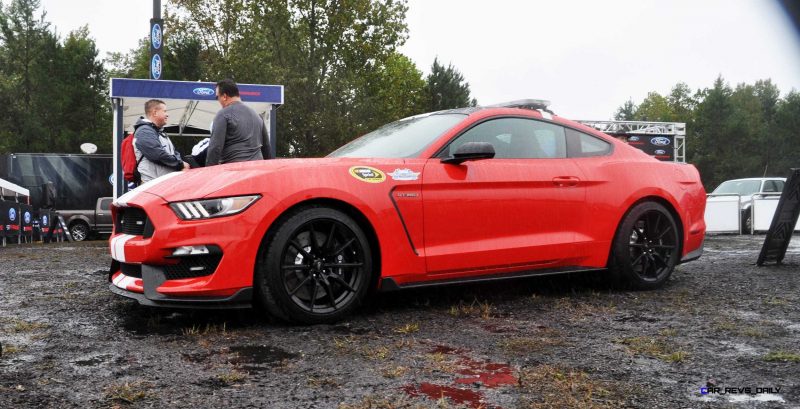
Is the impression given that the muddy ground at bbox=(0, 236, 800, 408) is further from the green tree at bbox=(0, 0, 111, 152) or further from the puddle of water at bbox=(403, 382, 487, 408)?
the green tree at bbox=(0, 0, 111, 152)

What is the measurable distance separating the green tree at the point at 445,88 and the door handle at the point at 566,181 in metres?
47.1

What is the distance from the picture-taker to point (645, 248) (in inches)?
215

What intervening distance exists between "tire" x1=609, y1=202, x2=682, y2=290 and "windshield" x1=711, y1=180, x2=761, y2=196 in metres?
16.3

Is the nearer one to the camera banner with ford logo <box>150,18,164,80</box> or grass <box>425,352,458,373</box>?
grass <box>425,352,458,373</box>

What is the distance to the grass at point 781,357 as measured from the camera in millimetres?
3238

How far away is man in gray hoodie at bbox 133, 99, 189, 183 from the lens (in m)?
6.31

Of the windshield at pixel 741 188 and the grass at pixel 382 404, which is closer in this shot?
the grass at pixel 382 404

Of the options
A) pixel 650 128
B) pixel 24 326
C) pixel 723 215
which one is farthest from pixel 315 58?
pixel 24 326

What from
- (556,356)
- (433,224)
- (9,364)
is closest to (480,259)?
(433,224)

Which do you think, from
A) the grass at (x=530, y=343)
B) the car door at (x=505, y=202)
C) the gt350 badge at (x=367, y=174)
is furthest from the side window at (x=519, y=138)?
the grass at (x=530, y=343)

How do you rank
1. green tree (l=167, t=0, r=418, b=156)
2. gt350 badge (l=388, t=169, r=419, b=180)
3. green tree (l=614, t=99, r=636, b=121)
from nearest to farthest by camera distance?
gt350 badge (l=388, t=169, r=419, b=180) → green tree (l=167, t=0, r=418, b=156) → green tree (l=614, t=99, r=636, b=121)

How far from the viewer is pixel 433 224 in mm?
4414

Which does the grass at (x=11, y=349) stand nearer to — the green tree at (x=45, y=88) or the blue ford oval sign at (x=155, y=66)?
the blue ford oval sign at (x=155, y=66)

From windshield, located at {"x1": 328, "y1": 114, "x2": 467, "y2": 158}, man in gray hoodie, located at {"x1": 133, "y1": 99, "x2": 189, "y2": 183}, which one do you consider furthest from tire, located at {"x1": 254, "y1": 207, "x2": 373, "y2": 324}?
man in gray hoodie, located at {"x1": 133, "y1": 99, "x2": 189, "y2": 183}
